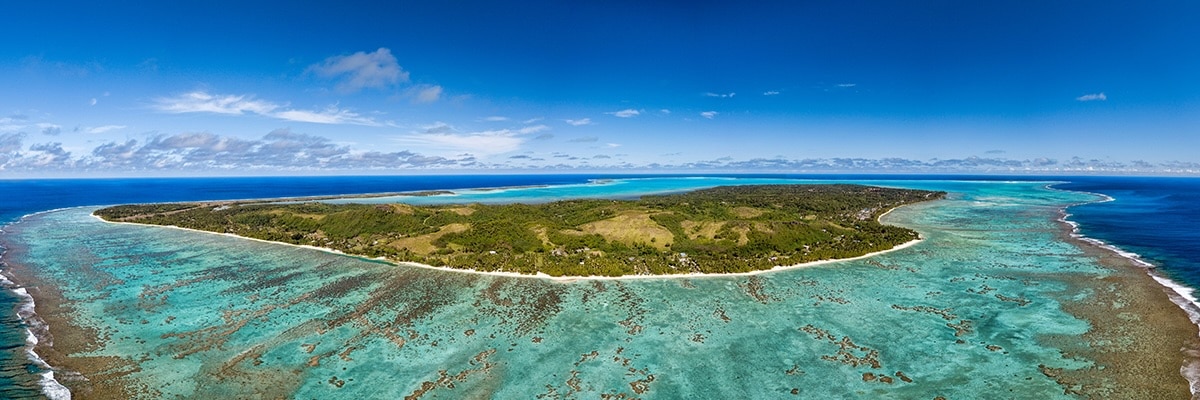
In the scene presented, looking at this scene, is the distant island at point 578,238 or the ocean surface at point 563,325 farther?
the distant island at point 578,238

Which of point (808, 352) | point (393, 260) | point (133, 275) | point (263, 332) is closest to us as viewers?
point (808, 352)

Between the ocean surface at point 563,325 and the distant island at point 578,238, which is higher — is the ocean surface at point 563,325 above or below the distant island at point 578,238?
below

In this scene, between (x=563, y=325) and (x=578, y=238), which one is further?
(x=578, y=238)

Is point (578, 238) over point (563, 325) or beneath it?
over

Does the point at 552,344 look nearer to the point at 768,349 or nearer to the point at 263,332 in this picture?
the point at 768,349

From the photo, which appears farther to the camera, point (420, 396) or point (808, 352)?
point (808, 352)

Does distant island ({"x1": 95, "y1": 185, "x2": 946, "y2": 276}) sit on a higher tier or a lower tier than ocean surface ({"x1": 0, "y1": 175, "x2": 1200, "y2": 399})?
higher

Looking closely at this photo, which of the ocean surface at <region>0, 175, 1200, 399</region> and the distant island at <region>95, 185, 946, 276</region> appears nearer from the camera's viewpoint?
the ocean surface at <region>0, 175, 1200, 399</region>

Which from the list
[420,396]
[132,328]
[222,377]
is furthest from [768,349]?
[132,328]
